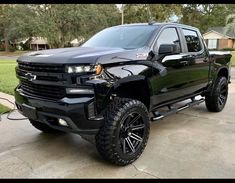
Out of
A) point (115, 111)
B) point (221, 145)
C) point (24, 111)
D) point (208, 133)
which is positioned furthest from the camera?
point (208, 133)

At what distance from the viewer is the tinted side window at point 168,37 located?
4762 millimetres

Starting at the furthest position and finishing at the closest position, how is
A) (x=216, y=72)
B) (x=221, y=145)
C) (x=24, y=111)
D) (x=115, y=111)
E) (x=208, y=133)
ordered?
1. (x=216, y=72)
2. (x=208, y=133)
3. (x=221, y=145)
4. (x=24, y=111)
5. (x=115, y=111)

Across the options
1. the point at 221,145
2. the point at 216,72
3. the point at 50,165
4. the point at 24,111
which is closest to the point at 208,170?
the point at 221,145

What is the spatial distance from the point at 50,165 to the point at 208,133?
282 cm

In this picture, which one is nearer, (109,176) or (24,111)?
(109,176)

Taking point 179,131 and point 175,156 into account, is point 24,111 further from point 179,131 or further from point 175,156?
point 179,131

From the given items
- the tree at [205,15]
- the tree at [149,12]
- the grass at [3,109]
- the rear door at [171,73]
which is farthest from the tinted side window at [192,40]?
the tree at [205,15]

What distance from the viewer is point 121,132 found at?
3914mm

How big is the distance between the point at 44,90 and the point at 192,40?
131 inches

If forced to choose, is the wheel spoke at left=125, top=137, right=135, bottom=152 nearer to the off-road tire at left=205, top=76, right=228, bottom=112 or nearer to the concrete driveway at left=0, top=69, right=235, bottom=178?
the concrete driveway at left=0, top=69, right=235, bottom=178

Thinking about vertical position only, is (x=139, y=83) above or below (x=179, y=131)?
above

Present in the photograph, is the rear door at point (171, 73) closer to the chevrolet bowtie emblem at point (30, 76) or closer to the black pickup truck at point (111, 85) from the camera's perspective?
the black pickup truck at point (111, 85)

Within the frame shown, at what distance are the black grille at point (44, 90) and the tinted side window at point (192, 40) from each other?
292cm

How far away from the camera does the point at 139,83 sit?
4.24 meters
